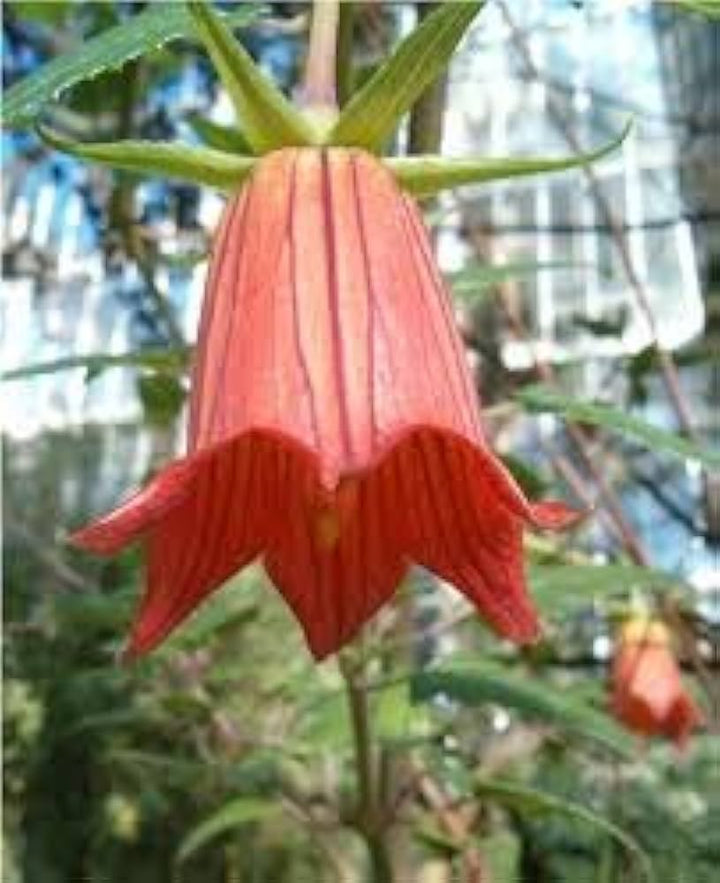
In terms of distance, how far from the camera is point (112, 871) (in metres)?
1.49

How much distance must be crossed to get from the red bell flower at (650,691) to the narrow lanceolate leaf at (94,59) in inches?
40.2

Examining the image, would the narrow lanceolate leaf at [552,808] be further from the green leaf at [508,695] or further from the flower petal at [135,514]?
the flower petal at [135,514]

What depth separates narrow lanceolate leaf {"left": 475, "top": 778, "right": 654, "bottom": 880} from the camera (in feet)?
2.51

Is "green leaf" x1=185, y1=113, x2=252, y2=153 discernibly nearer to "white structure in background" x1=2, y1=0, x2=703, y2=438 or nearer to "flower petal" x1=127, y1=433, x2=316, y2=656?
"flower petal" x1=127, y1=433, x2=316, y2=656

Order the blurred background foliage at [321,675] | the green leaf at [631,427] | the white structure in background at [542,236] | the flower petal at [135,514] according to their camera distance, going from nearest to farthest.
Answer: the flower petal at [135,514], the green leaf at [631,427], the blurred background foliage at [321,675], the white structure in background at [542,236]

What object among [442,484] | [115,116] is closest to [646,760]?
[115,116]

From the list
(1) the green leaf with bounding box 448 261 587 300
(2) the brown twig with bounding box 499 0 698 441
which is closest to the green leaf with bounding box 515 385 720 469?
(1) the green leaf with bounding box 448 261 587 300

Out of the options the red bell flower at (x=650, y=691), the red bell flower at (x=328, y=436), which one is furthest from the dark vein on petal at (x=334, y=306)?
the red bell flower at (x=650, y=691)

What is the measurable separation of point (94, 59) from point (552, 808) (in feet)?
1.62

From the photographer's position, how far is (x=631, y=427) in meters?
0.69

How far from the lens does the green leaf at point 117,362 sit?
76cm

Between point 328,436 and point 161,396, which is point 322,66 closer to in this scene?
point 328,436

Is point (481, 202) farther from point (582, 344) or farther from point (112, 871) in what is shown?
point (112, 871)

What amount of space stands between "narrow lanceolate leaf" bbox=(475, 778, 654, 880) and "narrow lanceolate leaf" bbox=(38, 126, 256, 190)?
1.17 feet
